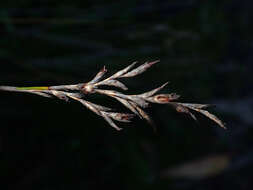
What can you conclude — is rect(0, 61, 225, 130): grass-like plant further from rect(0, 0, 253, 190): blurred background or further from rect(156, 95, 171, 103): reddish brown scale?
rect(0, 0, 253, 190): blurred background

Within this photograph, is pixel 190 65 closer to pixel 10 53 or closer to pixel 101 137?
pixel 101 137

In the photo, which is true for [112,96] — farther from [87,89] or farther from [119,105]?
[119,105]

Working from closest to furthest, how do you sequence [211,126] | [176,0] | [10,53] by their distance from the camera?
[10,53], [176,0], [211,126]

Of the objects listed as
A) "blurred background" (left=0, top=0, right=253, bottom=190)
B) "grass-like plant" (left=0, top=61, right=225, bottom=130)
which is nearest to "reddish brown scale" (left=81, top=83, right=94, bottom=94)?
"grass-like plant" (left=0, top=61, right=225, bottom=130)

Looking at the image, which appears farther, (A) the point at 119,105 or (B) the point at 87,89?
(A) the point at 119,105

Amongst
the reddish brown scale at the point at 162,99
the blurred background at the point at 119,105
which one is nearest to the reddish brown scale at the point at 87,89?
the reddish brown scale at the point at 162,99

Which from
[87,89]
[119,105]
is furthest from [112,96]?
[119,105]

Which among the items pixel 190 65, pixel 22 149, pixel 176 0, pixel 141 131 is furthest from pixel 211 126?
pixel 22 149

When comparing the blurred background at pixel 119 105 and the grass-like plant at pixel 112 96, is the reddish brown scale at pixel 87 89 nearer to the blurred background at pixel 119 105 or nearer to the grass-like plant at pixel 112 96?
the grass-like plant at pixel 112 96
